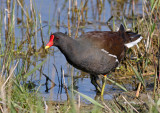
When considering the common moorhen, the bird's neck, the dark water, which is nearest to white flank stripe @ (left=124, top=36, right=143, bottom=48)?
the common moorhen

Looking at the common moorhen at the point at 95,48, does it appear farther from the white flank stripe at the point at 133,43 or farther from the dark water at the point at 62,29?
the dark water at the point at 62,29

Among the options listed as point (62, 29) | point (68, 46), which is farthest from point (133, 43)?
point (62, 29)

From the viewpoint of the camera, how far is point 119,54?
4898mm

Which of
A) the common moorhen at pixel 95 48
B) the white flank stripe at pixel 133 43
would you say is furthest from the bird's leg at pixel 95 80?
the white flank stripe at pixel 133 43

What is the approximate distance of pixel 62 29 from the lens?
282 inches

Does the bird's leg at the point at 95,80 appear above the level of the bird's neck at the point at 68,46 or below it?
below

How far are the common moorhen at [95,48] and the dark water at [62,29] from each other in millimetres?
253

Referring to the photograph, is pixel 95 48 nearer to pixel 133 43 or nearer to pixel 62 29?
pixel 133 43

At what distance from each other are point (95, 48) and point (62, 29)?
2796 mm

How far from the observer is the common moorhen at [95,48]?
426cm

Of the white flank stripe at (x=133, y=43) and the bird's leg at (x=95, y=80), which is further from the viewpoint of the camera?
the white flank stripe at (x=133, y=43)

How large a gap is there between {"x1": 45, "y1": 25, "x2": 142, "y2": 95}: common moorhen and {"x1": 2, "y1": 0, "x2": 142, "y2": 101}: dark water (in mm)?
253

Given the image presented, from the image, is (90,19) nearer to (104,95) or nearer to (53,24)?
(53,24)

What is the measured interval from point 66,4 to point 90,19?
980 mm
